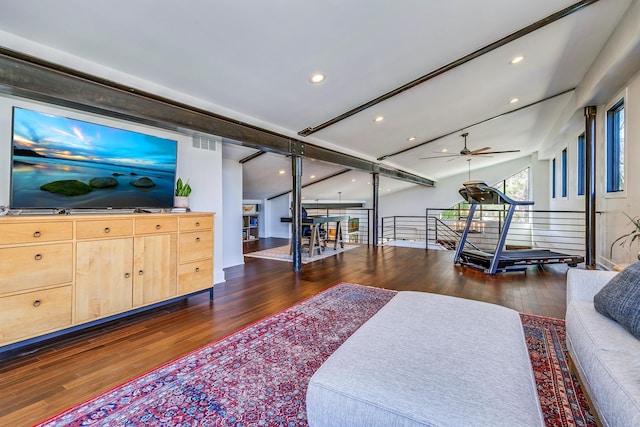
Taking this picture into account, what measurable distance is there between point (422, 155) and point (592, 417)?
7.38 m

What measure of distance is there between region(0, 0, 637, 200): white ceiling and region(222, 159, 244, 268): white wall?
297mm

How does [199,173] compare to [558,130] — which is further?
[558,130]

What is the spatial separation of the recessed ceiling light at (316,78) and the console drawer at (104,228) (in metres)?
2.34

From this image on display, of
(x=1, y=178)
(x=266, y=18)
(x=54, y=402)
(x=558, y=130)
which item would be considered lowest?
(x=54, y=402)

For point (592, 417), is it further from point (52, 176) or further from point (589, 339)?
point (52, 176)

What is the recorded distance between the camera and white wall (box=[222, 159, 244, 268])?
5047 mm

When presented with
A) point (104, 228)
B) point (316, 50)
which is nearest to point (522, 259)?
point (316, 50)

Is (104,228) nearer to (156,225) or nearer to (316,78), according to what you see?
(156,225)

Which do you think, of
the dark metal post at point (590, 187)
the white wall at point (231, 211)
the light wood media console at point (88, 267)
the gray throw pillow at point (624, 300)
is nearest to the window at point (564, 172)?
the dark metal post at point (590, 187)

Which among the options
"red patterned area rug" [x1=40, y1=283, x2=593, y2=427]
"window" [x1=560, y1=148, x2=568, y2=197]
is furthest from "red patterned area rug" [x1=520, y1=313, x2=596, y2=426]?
"window" [x1=560, y1=148, x2=568, y2=197]

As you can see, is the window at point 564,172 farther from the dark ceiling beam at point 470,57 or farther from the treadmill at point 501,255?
the dark ceiling beam at point 470,57

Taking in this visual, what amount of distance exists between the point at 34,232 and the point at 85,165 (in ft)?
2.43

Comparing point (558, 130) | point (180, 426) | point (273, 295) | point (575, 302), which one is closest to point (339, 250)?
point (273, 295)

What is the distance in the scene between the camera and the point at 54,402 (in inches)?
61.2
